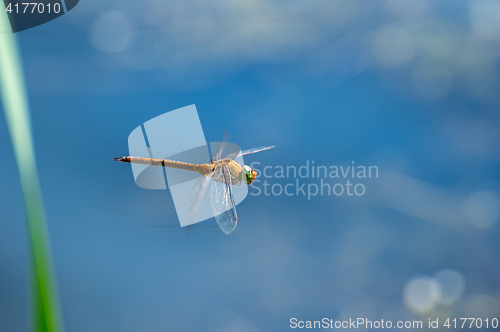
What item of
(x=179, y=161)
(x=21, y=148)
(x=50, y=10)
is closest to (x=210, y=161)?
(x=179, y=161)

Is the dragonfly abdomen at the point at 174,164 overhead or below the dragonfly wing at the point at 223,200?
overhead

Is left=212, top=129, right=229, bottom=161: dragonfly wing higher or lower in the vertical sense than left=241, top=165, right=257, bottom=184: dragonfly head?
higher

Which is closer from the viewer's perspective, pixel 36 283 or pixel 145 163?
pixel 36 283

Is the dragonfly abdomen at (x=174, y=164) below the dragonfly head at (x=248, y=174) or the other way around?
the other way around

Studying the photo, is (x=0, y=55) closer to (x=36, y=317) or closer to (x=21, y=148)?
(x=21, y=148)
